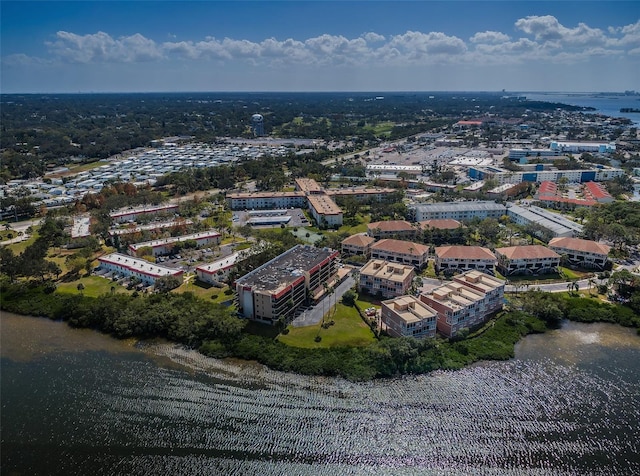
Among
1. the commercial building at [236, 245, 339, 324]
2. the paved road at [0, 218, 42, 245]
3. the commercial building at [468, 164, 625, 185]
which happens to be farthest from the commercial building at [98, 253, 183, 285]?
the commercial building at [468, 164, 625, 185]

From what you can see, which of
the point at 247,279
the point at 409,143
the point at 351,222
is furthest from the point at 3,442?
the point at 409,143

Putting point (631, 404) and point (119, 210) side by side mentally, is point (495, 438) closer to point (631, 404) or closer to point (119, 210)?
point (631, 404)

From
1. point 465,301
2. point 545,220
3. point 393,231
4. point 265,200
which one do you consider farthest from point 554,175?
point 465,301

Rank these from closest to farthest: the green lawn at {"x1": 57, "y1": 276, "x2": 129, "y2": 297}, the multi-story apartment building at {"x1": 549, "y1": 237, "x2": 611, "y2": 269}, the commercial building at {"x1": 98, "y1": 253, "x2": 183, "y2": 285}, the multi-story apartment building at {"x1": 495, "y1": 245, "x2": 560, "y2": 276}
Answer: the green lawn at {"x1": 57, "y1": 276, "x2": 129, "y2": 297}, the commercial building at {"x1": 98, "y1": 253, "x2": 183, "y2": 285}, the multi-story apartment building at {"x1": 495, "y1": 245, "x2": 560, "y2": 276}, the multi-story apartment building at {"x1": 549, "y1": 237, "x2": 611, "y2": 269}

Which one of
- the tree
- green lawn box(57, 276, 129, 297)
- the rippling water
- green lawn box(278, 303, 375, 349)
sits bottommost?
the rippling water

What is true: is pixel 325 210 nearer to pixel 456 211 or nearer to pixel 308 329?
pixel 456 211

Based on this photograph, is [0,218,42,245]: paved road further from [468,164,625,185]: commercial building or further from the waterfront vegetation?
[468,164,625,185]: commercial building
